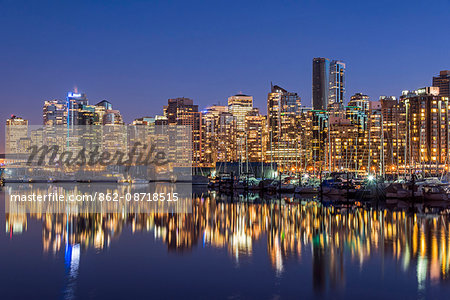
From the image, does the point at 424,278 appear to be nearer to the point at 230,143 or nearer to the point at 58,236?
the point at 58,236

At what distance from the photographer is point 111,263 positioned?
2502cm

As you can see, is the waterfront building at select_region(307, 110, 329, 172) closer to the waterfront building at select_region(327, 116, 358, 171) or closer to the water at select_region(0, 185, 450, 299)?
the waterfront building at select_region(327, 116, 358, 171)

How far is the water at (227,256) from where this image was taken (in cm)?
1991

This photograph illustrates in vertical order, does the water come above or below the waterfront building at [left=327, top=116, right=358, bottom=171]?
below

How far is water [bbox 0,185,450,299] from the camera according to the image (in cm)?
1991

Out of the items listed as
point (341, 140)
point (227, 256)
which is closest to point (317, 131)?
point (341, 140)

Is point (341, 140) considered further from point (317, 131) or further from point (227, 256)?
point (227, 256)

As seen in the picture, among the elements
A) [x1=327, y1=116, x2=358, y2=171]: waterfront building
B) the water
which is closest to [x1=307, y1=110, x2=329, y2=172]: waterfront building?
[x1=327, y1=116, x2=358, y2=171]: waterfront building

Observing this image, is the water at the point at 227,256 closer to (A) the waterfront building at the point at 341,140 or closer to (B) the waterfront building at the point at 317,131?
(A) the waterfront building at the point at 341,140

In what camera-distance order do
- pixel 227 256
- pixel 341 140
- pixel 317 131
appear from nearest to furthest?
pixel 227 256
pixel 341 140
pixel 317 131

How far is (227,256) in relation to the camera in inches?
1045

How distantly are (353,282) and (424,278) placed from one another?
3.11 metres

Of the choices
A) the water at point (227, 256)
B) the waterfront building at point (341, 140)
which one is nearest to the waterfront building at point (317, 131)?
the waterfront building at point (341, 140)

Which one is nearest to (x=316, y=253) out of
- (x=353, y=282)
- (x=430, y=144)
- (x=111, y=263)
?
(x=353, y=282)
